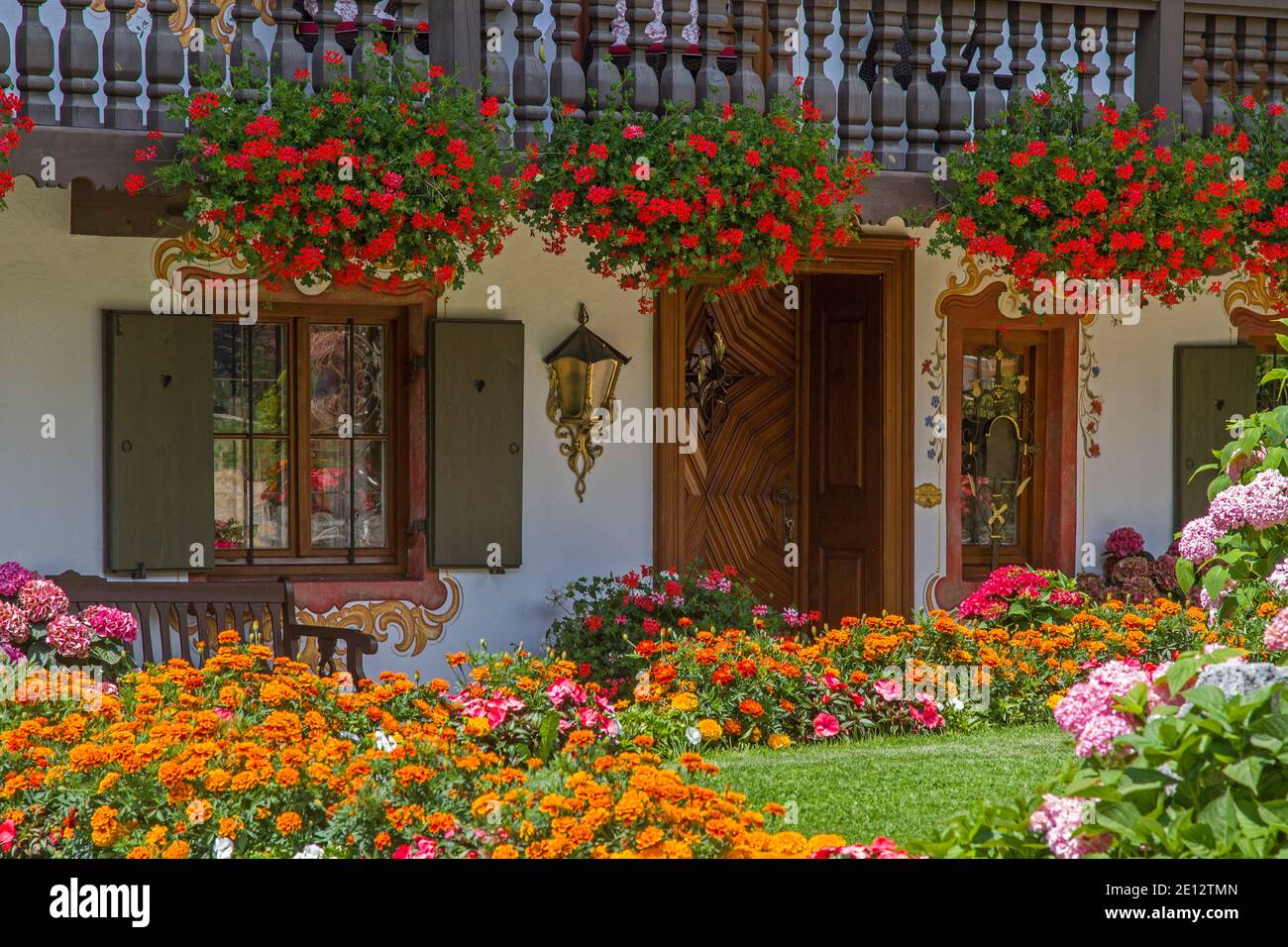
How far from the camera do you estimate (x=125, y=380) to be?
7.23 meters

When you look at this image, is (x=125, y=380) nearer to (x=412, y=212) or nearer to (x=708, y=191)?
(x=412, y=212)

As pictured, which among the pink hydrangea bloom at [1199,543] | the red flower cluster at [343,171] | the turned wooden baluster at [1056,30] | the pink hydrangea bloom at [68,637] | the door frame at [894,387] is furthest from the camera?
the door frame at [894,387]

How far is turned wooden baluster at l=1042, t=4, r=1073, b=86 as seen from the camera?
24.2ft

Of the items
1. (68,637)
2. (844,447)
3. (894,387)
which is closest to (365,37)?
(68,637)

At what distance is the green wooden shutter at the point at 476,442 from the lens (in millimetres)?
7742

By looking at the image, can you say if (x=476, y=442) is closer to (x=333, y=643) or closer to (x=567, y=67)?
(x=333, y=643)

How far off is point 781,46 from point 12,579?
3.97 meters

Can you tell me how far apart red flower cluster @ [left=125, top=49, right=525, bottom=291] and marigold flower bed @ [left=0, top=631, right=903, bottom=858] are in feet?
6.59

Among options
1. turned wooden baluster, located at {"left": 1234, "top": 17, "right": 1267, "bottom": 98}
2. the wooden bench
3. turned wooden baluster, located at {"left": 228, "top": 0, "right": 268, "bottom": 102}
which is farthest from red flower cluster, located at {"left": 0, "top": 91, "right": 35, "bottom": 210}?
turned wooden baluster, located at {"left": 1234, "top": 17, "right": 1267, "bottom": 98}

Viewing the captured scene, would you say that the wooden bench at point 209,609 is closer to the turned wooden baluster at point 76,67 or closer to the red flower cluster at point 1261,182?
the turned wooden baluster at point 76,67

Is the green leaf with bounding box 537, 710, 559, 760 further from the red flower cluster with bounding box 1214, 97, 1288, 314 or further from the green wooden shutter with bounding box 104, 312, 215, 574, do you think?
the red flower cluster with bounding box 1214, 97, 1288, 314

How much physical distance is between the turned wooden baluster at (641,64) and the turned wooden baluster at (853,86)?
923 millimetres

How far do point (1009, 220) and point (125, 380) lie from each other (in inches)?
162

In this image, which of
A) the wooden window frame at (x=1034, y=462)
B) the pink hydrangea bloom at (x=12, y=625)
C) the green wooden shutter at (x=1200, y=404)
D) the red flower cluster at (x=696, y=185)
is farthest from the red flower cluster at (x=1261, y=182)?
the pink hydrangea bloom at (x=12, y=625)
